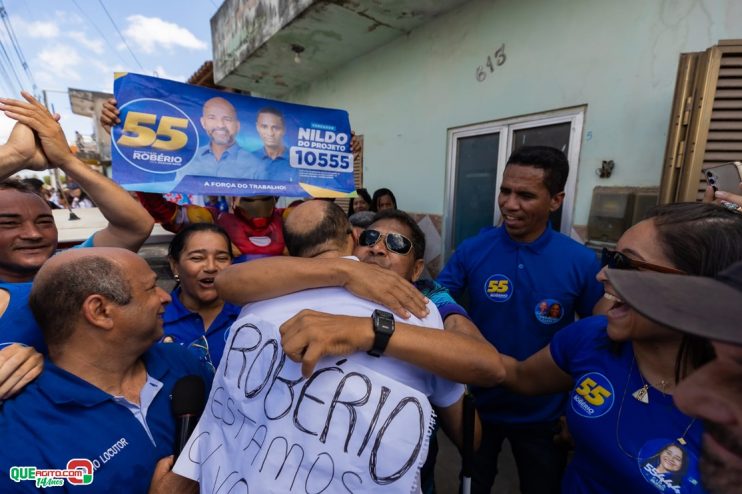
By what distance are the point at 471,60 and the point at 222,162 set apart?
2936 millimetres

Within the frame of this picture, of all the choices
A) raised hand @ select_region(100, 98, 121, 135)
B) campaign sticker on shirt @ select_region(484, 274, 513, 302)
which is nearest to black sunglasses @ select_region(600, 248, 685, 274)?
campaign sticker on shirt @ select_region(484, 274, 513, 302)

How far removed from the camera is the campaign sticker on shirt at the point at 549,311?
187 centimetres

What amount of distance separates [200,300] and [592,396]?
2.00 meters

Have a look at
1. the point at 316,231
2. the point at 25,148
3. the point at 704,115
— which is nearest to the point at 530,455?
the point at 316,231

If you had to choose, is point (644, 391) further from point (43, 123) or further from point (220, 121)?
point (220, 121)

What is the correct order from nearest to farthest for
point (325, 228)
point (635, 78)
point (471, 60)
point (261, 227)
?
1. point (325, 228)
2. point (635, 78)
3. point (261, 227)
4. point (471, 60)

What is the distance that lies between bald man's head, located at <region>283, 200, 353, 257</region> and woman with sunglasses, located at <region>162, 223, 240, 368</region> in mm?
937

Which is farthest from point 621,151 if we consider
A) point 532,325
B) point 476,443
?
point 476,443

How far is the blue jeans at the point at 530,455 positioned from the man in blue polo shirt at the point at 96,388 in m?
1.62

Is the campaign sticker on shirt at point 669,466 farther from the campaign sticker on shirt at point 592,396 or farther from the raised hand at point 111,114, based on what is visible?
the raised hand at point 111,114

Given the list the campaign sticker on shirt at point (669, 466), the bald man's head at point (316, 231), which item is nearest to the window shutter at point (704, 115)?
the campaign sticker on shirt at point (669, 466)

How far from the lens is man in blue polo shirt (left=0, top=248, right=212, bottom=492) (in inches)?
42.8

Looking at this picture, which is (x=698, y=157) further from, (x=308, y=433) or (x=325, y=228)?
(x=308, y=433)

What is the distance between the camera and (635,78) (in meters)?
2.54
